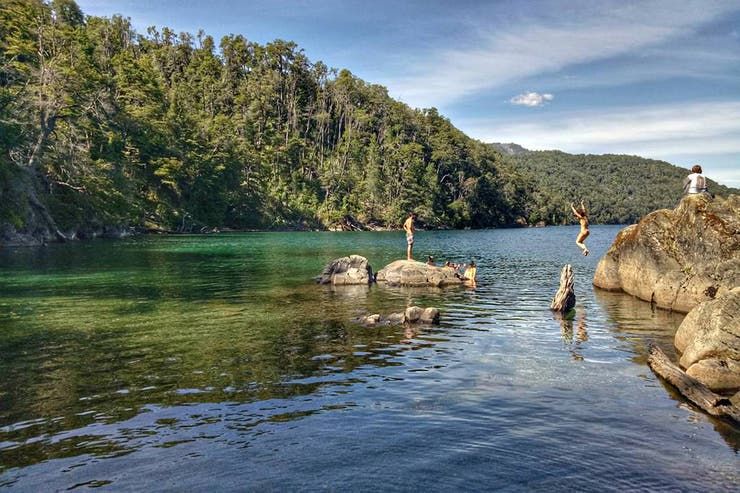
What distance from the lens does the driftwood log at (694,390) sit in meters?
11.2

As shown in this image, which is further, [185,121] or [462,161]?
[462,161]

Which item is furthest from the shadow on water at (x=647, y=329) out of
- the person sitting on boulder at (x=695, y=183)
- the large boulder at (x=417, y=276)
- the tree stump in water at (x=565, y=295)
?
the large boulder at (x=417, y=276)

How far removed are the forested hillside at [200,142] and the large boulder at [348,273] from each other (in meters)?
41.9

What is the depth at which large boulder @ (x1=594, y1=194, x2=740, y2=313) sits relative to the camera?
77.0ft

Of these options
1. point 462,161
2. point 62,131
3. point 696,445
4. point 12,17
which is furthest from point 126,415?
point 462,161

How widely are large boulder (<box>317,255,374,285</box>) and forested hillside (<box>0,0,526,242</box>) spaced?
41.9 meters

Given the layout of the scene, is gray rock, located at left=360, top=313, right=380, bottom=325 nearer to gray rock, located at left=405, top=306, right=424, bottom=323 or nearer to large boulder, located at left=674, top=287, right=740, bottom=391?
gray rock, located at left=405, top=306, right=424, bottom=323

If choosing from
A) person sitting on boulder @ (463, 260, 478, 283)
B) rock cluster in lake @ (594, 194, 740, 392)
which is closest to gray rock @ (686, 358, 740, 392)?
rock cluster in lake @ (594, 194, 740, 392)

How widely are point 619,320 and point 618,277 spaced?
968cm

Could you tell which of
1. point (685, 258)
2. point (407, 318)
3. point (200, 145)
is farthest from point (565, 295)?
point (200, 145)

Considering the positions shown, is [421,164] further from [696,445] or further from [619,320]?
[696,445]

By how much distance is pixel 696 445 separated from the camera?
9.78 metres

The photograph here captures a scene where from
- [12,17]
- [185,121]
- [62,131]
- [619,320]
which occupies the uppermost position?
[12,17]

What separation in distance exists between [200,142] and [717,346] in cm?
12399
